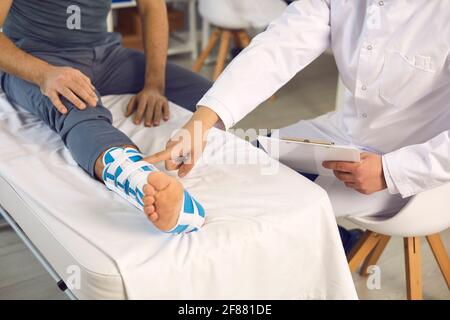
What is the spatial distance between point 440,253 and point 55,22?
3.97 feet

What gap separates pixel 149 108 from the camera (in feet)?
5.50

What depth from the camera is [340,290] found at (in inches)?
50.7

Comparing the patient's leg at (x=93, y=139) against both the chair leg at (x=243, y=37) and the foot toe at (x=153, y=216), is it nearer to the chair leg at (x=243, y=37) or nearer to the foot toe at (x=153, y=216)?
the foot toe at (x=153, y=216)

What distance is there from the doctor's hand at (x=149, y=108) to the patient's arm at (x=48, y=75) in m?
0.19

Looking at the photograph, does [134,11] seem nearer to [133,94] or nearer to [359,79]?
[133,94]

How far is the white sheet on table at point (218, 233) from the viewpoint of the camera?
110 cm

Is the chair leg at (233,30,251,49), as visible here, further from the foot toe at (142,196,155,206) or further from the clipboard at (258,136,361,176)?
the foot toe at (142,196,155,206)

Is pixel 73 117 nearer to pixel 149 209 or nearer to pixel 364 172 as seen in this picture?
pixel 149 209

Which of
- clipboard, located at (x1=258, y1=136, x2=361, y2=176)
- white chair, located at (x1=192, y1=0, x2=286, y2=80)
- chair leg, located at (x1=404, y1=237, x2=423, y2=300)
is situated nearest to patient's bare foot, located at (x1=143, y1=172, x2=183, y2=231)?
clipboard, located at (x1=258, y1=136, x2=361, y2=176)

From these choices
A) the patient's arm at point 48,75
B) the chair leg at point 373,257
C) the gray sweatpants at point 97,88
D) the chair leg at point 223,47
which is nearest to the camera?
the gray sweatpants at point 97,88

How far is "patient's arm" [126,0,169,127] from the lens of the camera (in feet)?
5.50

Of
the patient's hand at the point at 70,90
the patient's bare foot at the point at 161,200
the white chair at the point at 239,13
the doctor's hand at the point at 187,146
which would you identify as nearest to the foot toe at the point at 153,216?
the patient's bare foot at the point at 161,200

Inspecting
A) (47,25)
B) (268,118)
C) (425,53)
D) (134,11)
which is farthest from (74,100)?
(134,11)

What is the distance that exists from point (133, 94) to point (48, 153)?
46 centimetres
